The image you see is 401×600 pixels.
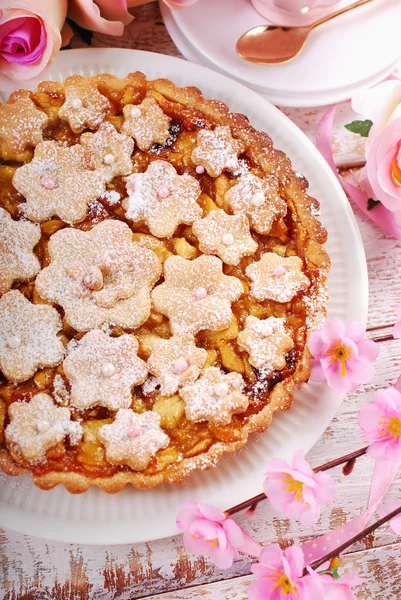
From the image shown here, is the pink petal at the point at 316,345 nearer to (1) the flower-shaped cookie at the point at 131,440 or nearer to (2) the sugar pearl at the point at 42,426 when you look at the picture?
(1) the flower-shaped cookie at the point at 131,440

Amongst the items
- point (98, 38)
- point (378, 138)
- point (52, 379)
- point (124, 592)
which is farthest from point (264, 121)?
point (124, 592)

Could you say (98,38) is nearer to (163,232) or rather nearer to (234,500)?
(163,232)

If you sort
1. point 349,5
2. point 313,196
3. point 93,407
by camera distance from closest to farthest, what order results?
point 93,407 < point 313,196 < point 349,5

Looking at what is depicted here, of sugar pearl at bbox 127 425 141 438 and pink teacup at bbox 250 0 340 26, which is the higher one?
pink teacup at bbox 250 0 340 26

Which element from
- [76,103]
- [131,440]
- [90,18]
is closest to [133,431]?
[131,440]

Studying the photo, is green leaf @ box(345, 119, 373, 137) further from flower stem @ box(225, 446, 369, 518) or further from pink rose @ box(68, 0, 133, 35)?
flower stem @ box(225, 446, 369, 518)

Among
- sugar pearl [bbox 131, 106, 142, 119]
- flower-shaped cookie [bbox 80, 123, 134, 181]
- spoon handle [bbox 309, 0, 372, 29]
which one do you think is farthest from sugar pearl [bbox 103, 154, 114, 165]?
spoon handle [bbox 309, 0, 372, 29]
